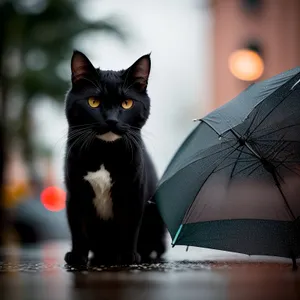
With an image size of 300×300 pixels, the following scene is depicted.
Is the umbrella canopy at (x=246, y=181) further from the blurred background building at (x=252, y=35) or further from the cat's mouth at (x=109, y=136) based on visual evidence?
the blurred background building at (x=252, y=35)

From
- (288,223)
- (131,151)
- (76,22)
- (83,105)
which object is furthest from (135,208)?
(76,22)

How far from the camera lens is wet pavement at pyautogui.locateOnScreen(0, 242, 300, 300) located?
7.27ft

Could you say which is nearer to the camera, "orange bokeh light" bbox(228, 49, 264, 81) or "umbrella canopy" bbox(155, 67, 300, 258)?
"umbrella canopy" bbox(155, 67, 300, 258)

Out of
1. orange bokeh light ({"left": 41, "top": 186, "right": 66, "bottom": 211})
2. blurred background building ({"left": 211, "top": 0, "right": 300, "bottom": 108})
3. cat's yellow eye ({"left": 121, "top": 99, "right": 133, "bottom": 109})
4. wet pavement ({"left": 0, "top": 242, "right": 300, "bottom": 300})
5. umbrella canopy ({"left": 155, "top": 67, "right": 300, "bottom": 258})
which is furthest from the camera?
blurred background building ({"left": 211, "top": 0, "right": 300, "bottom": 108})

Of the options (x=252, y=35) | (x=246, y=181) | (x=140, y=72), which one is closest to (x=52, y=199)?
(x=246, y=181)

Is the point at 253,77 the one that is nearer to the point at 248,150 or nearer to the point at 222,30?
the point at 248,150

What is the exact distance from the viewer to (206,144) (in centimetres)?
342

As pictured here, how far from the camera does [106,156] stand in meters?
3.12

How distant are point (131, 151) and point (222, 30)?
959 inches

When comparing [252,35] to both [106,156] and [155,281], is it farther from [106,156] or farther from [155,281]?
[155,281]

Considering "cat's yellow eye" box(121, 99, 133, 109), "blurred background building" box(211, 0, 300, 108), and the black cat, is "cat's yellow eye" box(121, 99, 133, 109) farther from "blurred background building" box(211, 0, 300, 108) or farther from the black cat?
"blurred background building" box(211, 0, 300, 108)

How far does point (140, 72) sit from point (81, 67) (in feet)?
0.90

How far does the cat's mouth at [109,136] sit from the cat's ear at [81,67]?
301 millimetres

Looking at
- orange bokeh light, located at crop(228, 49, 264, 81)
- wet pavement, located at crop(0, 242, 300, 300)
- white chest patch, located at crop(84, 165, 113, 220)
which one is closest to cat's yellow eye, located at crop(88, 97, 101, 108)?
white chest patch, located at crop(84, 165, 113, 220)
